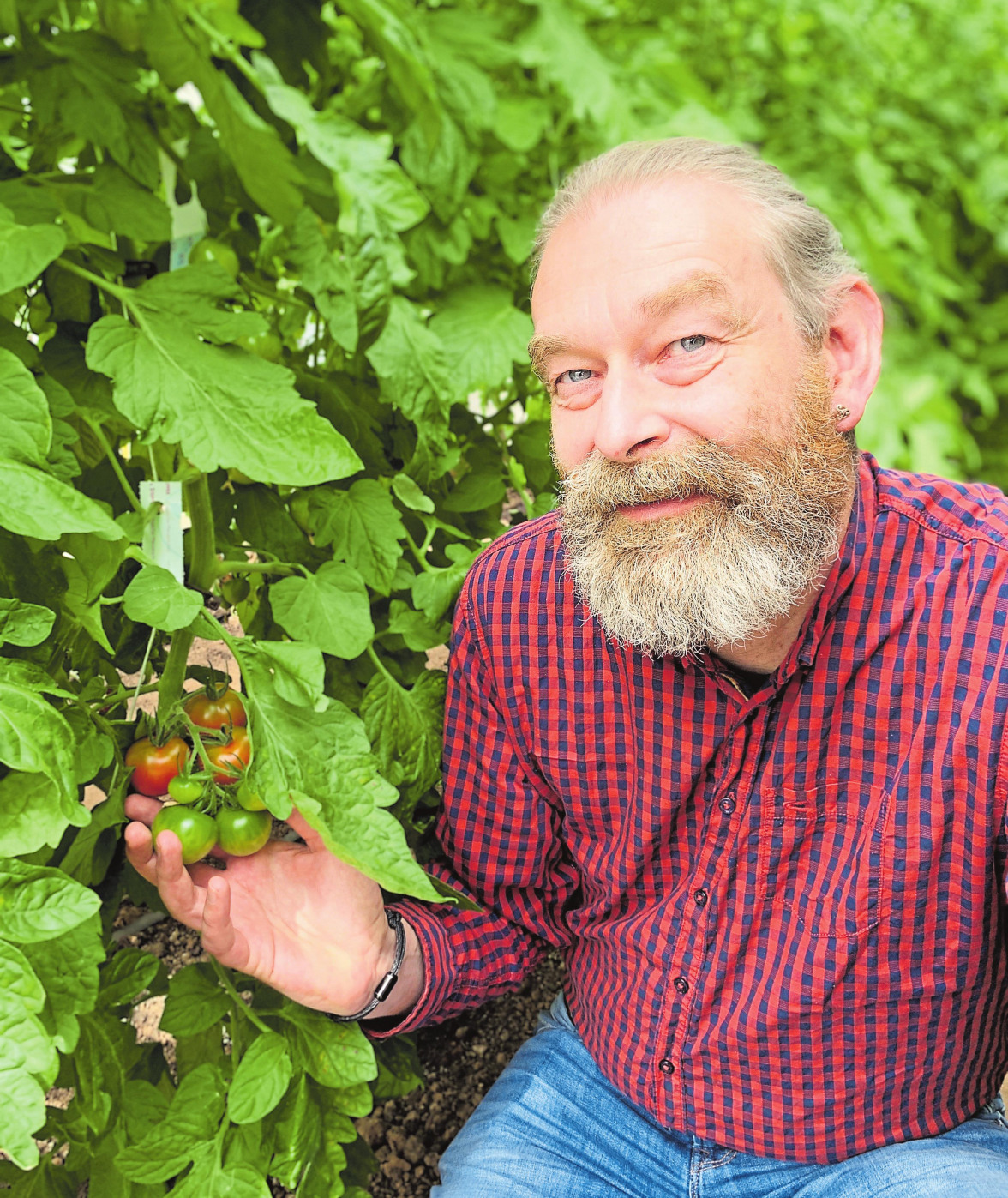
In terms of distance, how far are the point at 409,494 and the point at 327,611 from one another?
0.62ft

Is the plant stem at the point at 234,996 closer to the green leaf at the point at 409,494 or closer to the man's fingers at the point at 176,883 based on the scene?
the man's fingers at the point at 176,883

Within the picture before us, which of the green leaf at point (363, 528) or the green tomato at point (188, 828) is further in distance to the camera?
the green leaf at point (363, 528)

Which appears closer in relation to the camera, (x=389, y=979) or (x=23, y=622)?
(x=23, y=622)

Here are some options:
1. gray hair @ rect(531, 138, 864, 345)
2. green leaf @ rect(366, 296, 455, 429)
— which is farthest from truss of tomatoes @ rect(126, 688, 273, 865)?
gray hair @ rect(531, 138, 864, 345)

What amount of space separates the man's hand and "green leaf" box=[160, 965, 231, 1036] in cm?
8

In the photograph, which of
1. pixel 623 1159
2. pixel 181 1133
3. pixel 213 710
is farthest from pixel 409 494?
pixel 623 1159

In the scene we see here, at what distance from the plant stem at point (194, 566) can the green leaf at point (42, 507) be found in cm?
29

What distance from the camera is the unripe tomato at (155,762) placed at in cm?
97

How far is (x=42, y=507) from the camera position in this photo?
694 millimetres

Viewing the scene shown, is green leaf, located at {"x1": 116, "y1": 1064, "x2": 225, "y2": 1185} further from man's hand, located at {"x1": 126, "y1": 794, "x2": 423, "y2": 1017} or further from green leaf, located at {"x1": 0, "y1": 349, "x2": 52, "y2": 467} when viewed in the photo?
green leaf, located at {"x1": 0, "y1": 349, "x2": 52, "y2": 467}

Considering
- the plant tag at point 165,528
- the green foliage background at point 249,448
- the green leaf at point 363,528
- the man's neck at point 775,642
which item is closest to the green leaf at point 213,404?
the green foliage background at point 249,448

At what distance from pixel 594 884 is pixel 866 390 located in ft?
1.97

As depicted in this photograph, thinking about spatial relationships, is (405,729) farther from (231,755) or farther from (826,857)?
(826,857)

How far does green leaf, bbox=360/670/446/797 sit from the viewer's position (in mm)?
→ 1127
